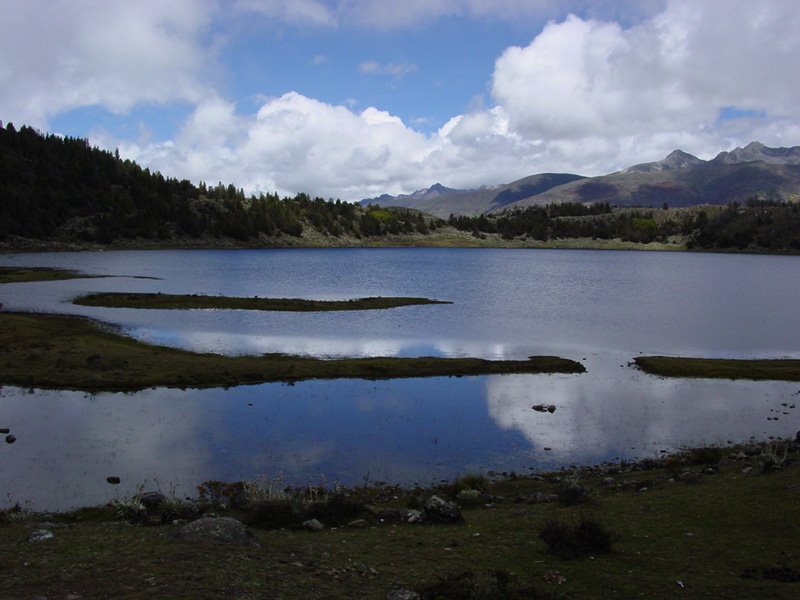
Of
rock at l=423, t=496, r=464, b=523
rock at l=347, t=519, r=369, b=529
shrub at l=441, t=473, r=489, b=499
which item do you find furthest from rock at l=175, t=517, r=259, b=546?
shrub at l=441, t=473, r=489, b=499

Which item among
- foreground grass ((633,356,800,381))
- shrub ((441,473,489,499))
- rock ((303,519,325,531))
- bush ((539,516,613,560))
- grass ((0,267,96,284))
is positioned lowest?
foreground grass ((633,356,800,381))

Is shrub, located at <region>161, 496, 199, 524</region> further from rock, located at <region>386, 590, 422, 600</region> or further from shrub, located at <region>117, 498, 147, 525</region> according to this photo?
rock, located at <region>386, 590, 422, 600</region>

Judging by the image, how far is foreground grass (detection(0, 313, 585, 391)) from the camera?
39188mm

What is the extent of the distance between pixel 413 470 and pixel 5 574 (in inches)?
635

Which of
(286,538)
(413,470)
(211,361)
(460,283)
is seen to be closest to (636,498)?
(413,470)

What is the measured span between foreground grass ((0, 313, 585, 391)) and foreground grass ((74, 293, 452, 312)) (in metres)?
24.3

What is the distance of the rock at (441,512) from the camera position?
17500 mm

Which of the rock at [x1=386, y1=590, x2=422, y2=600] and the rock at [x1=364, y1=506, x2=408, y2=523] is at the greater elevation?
the rock at [x1=386, y1=590, x2=422, y2=600]

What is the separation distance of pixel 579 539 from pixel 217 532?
878cm

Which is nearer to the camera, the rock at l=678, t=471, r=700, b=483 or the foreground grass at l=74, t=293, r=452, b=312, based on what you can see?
the rock at l=678, t=471, r=700, b=483

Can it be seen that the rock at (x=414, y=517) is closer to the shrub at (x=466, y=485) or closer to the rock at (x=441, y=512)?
the rock at (x=441, y=512)

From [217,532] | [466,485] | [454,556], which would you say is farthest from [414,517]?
[217,532]

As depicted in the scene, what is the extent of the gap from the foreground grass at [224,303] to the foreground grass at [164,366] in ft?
79.7

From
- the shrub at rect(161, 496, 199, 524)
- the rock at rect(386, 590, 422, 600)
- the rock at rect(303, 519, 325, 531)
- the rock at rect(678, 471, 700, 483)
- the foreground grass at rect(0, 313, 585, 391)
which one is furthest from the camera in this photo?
the foreground grass at rect(0, 313, 585, 391)
